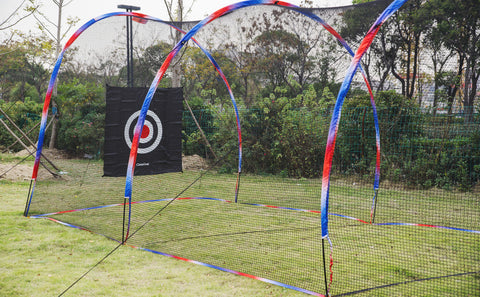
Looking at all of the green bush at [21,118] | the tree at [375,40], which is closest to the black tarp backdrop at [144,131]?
the tree at [375,40]

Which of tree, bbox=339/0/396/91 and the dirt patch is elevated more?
tree, bbox=339/0/396/91

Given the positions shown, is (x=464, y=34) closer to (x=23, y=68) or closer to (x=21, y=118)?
(x=21, y=118)

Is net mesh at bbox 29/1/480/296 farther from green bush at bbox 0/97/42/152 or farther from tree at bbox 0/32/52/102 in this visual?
tree at bbox 0/32/52/102

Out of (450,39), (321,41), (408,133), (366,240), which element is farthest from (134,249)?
(450,39)

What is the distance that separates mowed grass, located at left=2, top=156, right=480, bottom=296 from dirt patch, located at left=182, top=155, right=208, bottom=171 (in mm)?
2372

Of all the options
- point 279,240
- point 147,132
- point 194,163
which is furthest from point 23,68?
point 279,240

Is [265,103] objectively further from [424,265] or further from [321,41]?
[424,265]

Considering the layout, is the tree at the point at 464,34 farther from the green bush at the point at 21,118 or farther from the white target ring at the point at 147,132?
the green bush at the point at 21,118

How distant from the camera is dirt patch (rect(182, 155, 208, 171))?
34.5ft

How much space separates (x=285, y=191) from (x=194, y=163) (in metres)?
3.40

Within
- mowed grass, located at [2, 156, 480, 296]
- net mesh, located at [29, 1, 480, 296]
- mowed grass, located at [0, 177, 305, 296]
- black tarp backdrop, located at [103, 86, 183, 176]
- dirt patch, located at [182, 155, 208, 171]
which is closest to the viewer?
mowed grass, located at [0, 177, 305, 296]

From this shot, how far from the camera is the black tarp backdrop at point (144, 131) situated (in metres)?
5.77

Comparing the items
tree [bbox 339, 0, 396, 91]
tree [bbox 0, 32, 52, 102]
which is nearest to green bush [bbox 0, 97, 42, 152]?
tree [bbox 0, 32, 52, 102]

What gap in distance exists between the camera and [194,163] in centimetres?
1066
